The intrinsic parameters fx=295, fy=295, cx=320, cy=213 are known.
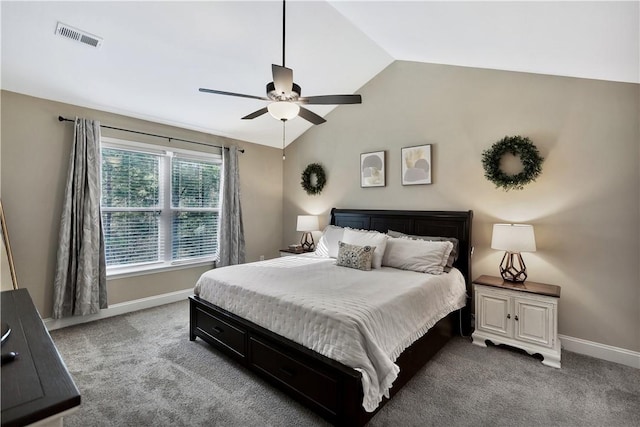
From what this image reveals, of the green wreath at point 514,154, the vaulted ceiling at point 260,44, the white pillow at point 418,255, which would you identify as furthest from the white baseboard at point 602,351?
the vaulted ceiling at point 260,44

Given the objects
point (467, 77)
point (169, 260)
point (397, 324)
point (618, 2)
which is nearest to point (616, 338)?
point (397, 324)

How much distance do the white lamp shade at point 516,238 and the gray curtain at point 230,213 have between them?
3.61m

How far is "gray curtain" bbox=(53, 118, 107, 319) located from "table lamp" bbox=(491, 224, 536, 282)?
171 inches

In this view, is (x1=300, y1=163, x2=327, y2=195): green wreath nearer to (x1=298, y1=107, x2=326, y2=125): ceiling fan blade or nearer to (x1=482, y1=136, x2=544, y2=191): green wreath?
(x1=298, y1=107, x2=326, y2=125): ceiling fan blade

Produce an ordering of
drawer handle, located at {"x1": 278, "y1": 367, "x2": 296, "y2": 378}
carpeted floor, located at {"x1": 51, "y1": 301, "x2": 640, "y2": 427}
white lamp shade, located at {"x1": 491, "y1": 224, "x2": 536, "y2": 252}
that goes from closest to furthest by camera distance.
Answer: carpeted floor, located at {"x1": 51, "y1": 301, "x2": 640, "y2": 427} → drawer handle, located at {"x1": 278, "y1": 367, "x2": 296, "y2": 378} → white lamp shade, located at {"x1": 491, "y1": 224, "x2": 536, "y2": 252}

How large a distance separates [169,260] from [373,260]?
2.92 m

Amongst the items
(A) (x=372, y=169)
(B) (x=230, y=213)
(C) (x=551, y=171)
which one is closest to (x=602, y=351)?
(C) (x=551, y=171)

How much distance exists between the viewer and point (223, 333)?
8.61 ft

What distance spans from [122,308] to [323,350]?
314 cm

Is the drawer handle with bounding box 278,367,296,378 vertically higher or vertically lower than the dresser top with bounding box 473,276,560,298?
lower

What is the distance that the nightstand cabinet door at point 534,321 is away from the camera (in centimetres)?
261

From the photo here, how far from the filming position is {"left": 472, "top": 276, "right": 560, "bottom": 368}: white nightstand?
102 inches

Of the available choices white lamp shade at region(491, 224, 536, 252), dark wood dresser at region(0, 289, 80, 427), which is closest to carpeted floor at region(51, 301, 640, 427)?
white lamp shade at region(491, 224, 536, 252)

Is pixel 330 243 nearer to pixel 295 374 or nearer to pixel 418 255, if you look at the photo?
pixel 418 255
